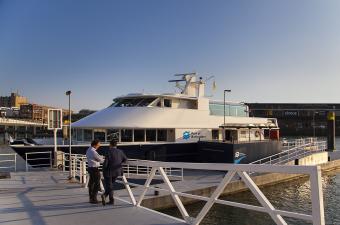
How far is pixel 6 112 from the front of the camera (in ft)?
458

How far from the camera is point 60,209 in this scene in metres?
8.72

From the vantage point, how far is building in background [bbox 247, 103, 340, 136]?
9938cm

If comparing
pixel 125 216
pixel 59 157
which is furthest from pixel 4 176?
pixel 125 216

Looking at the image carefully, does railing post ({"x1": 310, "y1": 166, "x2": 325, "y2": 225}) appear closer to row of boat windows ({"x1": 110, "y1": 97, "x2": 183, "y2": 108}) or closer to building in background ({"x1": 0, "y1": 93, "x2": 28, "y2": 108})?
row of boat windows ({"x1": 110, "y1": 97, "x2": 183, "y2": 108})

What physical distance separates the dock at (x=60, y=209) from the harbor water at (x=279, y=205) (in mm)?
4486

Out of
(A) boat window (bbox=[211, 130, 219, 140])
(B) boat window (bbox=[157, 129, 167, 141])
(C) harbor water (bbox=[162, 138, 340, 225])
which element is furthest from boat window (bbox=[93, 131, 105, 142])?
(C) harbor water (bbox=[162, 138, 340, 225])

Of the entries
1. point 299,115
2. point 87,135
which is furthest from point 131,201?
point 299,115

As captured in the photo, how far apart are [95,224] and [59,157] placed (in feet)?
38.3

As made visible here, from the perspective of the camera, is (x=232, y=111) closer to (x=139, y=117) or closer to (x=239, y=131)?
(x=239, y=131)

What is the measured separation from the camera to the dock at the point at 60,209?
7.46 meters

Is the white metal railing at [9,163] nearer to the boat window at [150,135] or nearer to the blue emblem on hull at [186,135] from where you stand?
the boat window at [150,135]

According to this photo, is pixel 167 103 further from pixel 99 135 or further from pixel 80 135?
pixel 80 135

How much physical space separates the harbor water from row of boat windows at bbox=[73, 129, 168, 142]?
6.47 m

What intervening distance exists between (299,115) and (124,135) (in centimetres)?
9258
